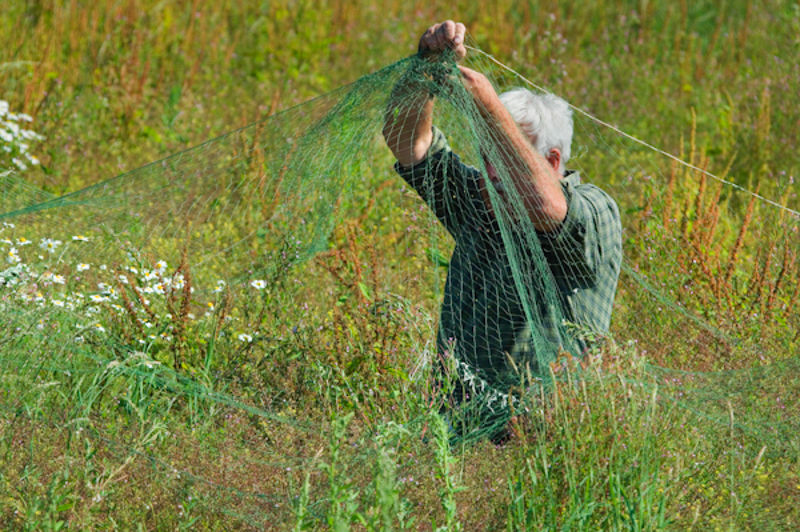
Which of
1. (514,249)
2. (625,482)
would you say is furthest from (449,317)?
(625,482)

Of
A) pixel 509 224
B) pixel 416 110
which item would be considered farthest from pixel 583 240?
pixel 416 110

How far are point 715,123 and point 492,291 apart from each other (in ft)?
12.7

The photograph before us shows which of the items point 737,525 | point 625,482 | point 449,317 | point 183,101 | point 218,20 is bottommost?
point 737,525

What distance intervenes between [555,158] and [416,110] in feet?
1.55

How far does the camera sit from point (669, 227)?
3691mm

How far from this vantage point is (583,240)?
2525mm

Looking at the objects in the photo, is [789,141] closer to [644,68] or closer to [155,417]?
[644,68]

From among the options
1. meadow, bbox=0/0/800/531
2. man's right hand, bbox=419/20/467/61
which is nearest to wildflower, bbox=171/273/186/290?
meadow, bbox=0/0/800/531

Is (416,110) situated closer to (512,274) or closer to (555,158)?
(555,158)

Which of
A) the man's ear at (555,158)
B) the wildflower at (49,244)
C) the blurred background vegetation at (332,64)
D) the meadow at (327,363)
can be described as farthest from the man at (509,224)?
the blurred background vegetation at (332,64)

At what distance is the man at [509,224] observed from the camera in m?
2.48

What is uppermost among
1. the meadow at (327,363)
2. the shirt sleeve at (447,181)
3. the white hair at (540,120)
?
the white hair at (540,120)

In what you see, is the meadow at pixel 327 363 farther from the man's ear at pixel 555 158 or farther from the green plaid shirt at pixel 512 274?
the man's ear at pixel 555 158

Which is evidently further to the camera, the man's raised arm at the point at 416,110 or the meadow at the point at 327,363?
the man's raised arm at the point at 416,110
